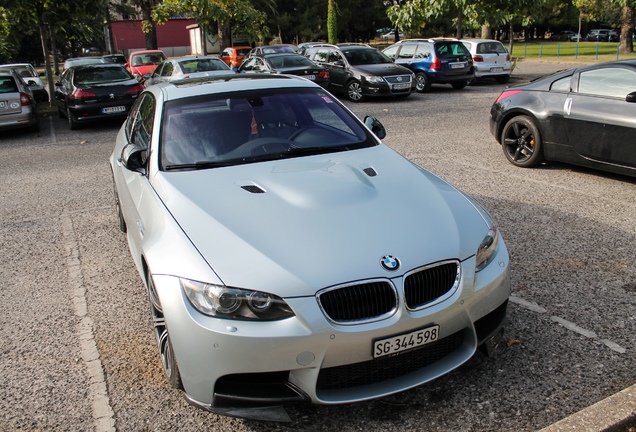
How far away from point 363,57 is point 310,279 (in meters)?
16.8

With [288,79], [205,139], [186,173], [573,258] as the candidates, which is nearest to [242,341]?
[186,173]

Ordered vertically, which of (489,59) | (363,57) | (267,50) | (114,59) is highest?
(267,50)

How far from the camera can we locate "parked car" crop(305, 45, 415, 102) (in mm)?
17297

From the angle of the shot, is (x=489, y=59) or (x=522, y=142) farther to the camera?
(x=489, y=59)

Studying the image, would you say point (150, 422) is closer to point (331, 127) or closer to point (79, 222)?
point (331, 127)

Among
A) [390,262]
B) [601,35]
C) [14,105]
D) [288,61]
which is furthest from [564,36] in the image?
[390,262]

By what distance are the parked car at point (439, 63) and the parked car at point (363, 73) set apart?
149cm

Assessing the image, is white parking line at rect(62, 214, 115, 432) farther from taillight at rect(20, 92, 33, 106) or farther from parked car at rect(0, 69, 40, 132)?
taillight at rect(20, 92, 33, 106)

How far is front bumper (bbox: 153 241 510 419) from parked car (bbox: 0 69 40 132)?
12121 mm

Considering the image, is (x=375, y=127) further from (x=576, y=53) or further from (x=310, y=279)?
(x=576, y=53)

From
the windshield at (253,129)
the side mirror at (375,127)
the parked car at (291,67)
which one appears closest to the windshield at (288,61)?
the parked car at (291,67)

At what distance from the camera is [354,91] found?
17.9 meters

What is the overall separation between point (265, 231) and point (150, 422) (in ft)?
3.83

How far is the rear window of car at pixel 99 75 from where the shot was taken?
1439 centimetres
